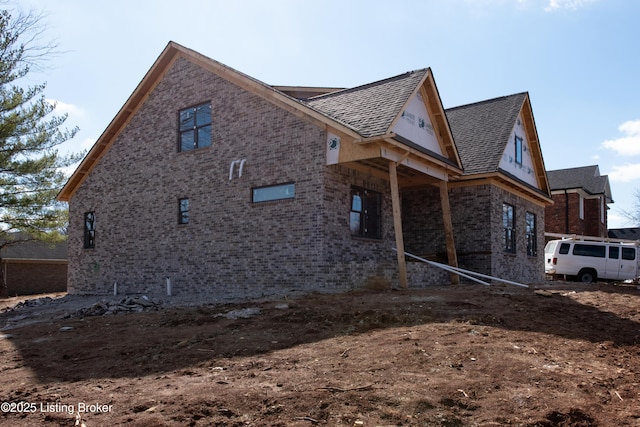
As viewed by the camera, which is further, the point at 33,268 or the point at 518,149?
the point at 33,268

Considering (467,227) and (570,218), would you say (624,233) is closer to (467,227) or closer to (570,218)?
(570,218)

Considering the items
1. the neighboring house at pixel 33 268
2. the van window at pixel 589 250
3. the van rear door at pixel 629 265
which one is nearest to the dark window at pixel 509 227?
the van window at pixel 589 250

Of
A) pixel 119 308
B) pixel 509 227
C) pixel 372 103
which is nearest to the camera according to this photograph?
pixel 119 308

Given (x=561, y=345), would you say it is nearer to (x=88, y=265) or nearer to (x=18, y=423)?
(x=18, y=423)

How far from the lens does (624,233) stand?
132 ft

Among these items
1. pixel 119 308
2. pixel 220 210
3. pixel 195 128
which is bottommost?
pixel 119 308

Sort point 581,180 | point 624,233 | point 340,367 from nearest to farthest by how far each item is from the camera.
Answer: point 340,367
point 581,180
point 624,233

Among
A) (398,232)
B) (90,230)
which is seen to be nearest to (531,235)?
(398,232)

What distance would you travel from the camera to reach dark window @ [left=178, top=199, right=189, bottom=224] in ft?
53.7

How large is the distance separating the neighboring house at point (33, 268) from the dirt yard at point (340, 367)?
1082 inches

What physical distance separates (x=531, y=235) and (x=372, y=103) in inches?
429

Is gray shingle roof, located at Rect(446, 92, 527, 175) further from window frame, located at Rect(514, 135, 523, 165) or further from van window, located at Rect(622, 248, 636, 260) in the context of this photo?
van window, located at Rect(622, 248, 636, 260)

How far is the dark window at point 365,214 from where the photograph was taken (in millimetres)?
14516

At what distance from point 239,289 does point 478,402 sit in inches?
412
